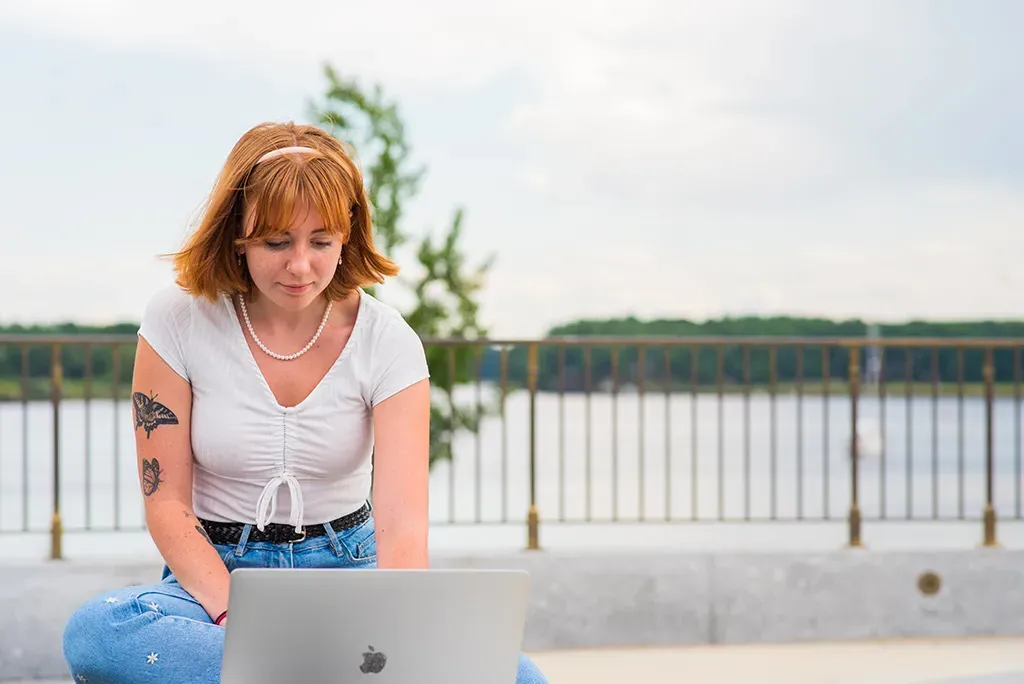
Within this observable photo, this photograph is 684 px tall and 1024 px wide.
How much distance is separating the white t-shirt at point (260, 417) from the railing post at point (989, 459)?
2.94 metres

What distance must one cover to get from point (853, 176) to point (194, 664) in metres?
18.3

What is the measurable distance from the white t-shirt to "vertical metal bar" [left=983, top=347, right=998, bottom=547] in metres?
2.94

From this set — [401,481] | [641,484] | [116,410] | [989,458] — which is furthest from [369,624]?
[989,458]

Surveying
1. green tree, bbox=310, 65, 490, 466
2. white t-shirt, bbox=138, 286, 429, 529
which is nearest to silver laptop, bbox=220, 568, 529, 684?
white t-shirt, bbox=138, 286, 429, 529

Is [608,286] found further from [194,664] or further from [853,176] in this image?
[194,664]

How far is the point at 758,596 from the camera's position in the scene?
12.1 feet

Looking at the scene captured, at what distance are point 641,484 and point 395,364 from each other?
2732mm

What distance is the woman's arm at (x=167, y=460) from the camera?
1.44m

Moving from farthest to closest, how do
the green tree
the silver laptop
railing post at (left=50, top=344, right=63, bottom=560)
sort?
the green tree < railing post at (left=50, top=344, right=63, bottom=560) < the silver laptop

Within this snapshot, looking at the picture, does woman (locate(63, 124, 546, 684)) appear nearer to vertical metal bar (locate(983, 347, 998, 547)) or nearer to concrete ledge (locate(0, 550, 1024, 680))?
concrete ledge (locate(0, 550, 1024, 680))

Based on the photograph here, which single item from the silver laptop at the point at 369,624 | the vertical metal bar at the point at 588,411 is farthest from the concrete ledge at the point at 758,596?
the silver laptop at the point at 369,624

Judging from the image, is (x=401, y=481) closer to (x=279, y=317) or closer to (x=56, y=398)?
(x=279, y=317)

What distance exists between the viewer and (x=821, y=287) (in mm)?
18062

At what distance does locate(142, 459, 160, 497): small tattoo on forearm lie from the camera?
1482 mm
